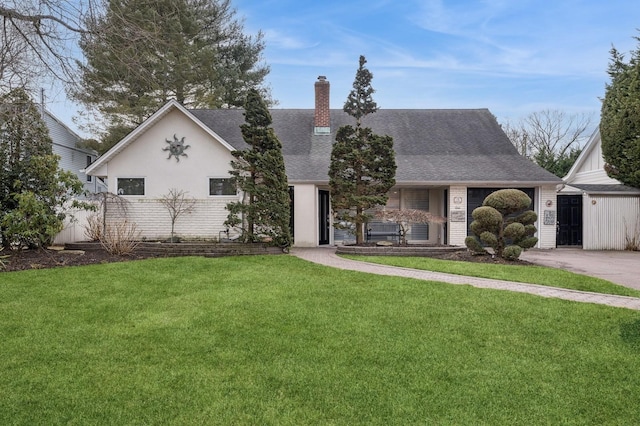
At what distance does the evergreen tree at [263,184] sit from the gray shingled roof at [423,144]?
2233 mm

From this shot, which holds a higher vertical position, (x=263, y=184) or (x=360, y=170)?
(x=360, y=170)

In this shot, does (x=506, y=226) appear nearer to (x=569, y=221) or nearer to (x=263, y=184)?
(x=569, y=221)

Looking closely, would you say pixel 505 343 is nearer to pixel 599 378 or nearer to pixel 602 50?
pixel 599 378

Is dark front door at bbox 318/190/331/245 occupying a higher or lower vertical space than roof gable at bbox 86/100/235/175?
lower

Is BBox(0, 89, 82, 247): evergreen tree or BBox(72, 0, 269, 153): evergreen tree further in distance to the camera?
BBox(72, 0, 269, 153): evergreen tree

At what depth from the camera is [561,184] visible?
47.9 ft

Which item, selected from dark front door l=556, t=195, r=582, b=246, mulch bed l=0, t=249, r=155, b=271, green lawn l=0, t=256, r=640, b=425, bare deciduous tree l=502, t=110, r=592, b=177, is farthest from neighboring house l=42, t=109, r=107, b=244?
bare deciduous tree l=502, t=110, r=592, b=177

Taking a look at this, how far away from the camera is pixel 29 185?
1109 cm

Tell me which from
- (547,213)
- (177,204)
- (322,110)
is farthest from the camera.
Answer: (322,110)

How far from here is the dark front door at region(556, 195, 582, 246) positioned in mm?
15242

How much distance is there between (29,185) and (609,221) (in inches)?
751

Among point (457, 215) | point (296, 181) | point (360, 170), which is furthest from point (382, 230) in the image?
point (296, 181)

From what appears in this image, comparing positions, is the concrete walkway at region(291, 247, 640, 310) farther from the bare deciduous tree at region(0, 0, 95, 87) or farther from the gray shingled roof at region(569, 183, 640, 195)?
the gray shingled roof at region(569, 183, 640, 195)

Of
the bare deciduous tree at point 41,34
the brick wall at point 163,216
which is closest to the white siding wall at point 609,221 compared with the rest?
the brick wall at point 163,216
